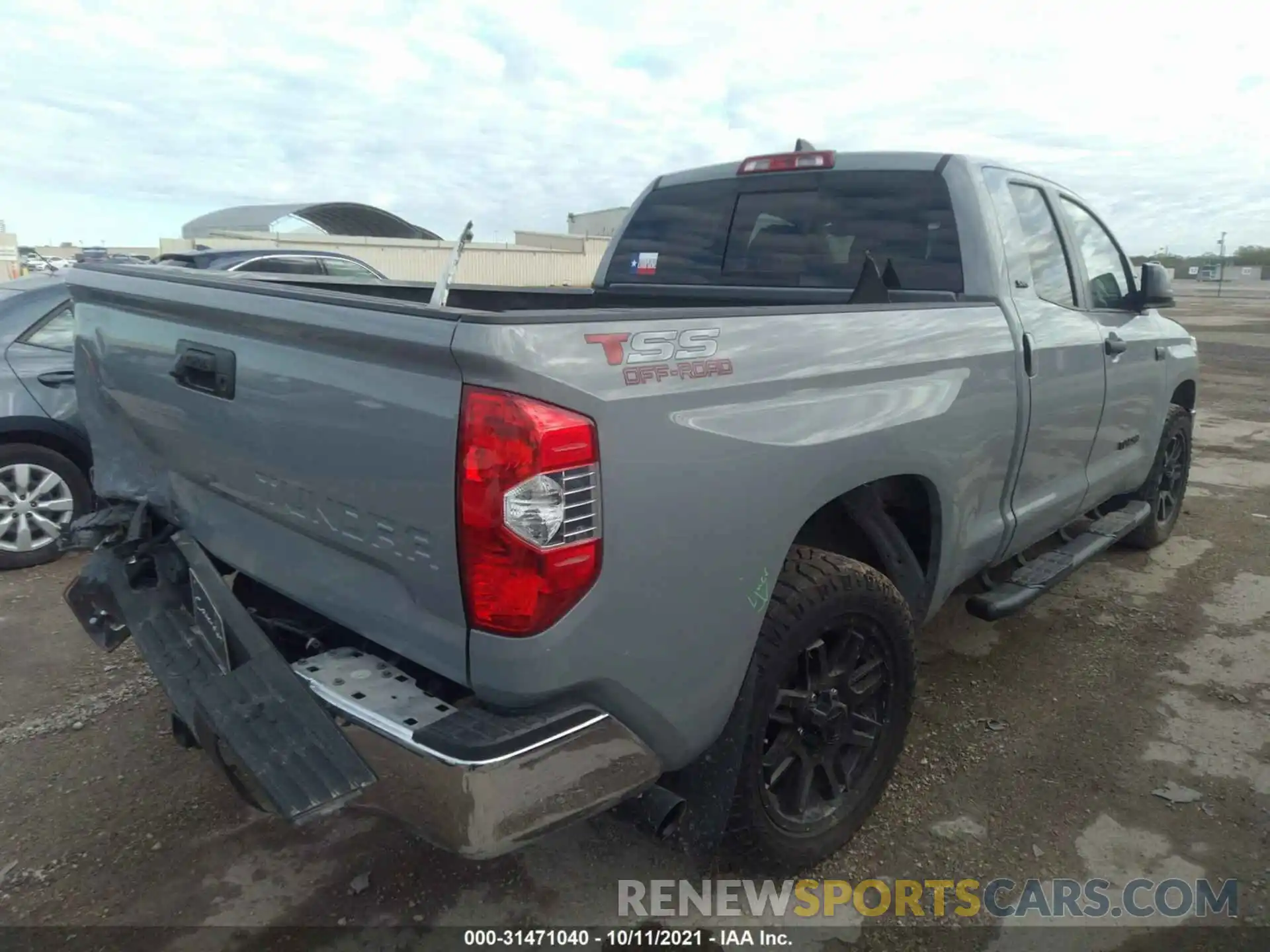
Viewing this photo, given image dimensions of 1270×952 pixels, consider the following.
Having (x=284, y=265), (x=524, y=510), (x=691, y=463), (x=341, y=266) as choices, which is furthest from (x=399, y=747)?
(x=341, y=266)

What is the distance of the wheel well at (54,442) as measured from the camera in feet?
16.4

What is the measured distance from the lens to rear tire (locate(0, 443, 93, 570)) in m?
5.00

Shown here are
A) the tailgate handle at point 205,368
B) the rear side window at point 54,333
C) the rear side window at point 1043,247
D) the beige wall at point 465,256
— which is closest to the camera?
the tailgate handle at point 205,368

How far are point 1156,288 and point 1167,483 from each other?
5.99 ft

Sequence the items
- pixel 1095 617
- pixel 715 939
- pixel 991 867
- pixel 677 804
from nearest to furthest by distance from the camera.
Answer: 1. pixel 677 804
2. pixel 715 939
3. pixel 991 867
4. pixel 1095 617

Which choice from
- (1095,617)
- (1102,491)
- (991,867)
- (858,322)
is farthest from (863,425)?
(1095,617)

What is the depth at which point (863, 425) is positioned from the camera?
2.42 meters

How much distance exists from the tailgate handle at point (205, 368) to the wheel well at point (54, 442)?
125 inches

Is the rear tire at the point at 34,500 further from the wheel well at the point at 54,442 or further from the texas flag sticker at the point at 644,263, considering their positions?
the texas flag sticker at the point at 644,263

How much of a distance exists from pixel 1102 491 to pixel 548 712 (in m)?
3.48

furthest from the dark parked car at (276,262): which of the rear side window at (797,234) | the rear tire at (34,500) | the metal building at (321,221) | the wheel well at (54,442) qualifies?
the metal building at (321,221)

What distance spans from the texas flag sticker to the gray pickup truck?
40.0 inches

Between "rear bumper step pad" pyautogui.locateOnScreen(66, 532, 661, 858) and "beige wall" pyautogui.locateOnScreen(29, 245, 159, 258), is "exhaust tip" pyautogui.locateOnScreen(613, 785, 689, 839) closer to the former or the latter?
"rear bumper step pad" pyautogui.locateOnScreen(66, 532, 661, 858)

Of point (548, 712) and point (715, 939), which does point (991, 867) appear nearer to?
point (715, 939)
